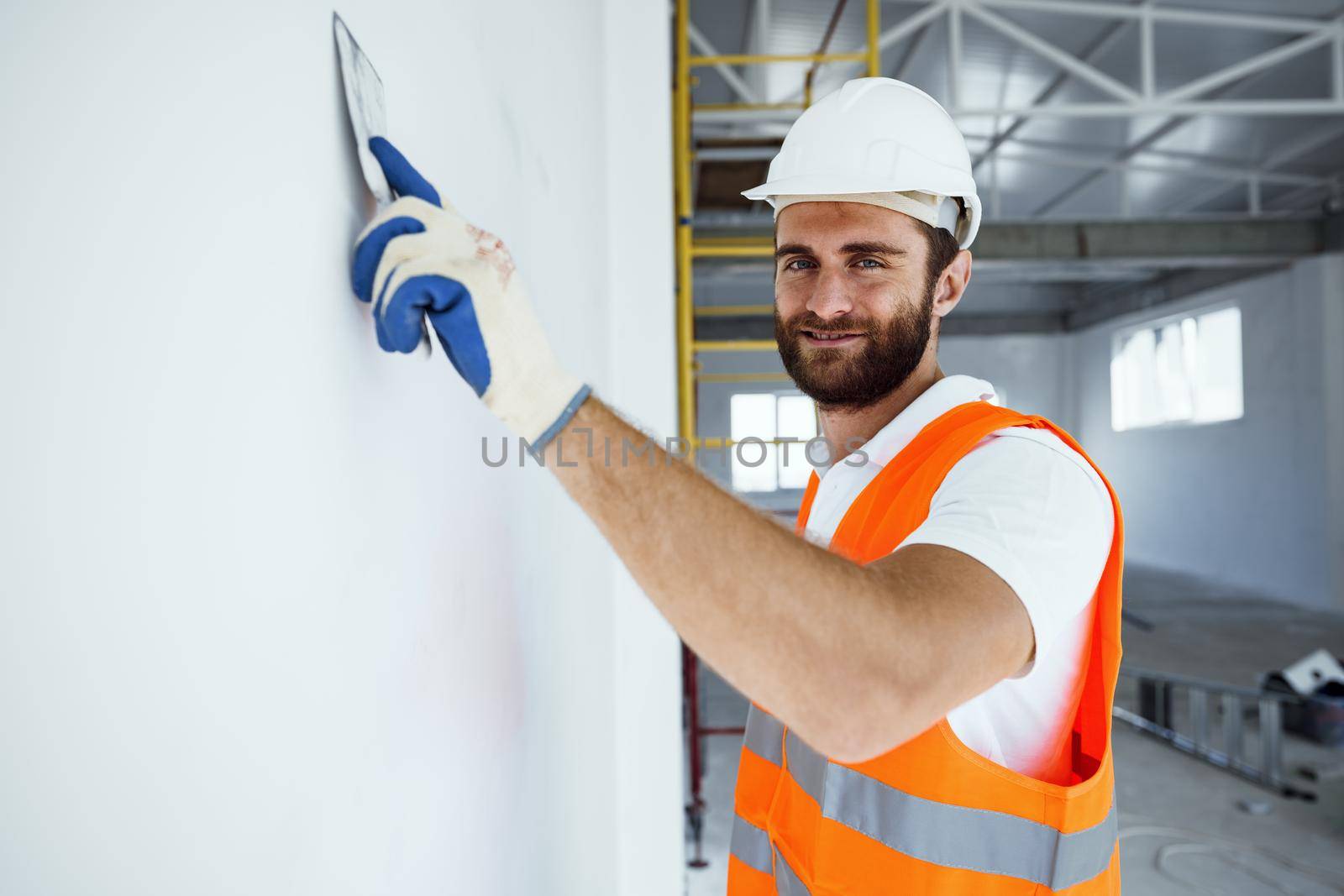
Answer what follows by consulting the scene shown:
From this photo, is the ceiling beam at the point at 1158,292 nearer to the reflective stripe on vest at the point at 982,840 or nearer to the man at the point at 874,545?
the man at the point at 874,545

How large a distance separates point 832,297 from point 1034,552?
0.74m

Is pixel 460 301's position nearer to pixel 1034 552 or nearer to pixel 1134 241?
pixel 1034 552

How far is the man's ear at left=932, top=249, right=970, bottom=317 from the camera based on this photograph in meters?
1.71

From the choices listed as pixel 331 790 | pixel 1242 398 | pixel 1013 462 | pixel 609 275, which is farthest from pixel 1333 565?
pixel 331 790

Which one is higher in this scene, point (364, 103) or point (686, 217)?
point (686, 217)

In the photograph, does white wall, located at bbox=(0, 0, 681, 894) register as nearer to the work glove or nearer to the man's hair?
the work glove

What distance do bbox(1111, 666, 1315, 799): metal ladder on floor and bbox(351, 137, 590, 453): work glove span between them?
23.2 ft

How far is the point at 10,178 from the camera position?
40 cm

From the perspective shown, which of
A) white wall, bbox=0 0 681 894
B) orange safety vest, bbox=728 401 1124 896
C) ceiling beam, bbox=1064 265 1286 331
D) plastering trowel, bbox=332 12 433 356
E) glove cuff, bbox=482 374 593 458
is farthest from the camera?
ceiling beam, bbox=1064 265 1286 331

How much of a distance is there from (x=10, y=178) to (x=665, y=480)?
0.53 m

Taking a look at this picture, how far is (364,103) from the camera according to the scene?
0.74 metres

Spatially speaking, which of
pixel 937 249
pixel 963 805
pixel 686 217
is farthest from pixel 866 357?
pixel 686 217

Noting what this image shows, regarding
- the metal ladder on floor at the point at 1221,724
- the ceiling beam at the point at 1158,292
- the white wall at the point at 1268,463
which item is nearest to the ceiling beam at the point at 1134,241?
Answer: the white wall at the point at 1268,463

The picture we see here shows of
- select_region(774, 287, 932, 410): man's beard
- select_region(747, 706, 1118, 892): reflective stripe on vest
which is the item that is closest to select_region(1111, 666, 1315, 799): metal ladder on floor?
select_region(774, 287, 932, 410): man's beard
